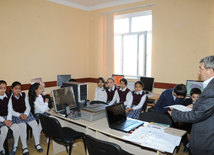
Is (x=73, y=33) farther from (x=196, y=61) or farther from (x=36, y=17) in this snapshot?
(x=196, y=61)

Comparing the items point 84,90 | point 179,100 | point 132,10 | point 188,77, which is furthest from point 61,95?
point 132,10

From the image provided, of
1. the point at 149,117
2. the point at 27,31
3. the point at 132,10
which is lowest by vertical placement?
the point at 149,117

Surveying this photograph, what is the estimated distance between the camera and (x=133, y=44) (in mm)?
5211

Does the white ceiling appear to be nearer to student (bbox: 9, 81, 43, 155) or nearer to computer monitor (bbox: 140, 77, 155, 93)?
computer monitor (bbox: 140, 77, 155, 93)

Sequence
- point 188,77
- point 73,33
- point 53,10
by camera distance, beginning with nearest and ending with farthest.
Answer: point 188,77, point 53,10, point 73,33

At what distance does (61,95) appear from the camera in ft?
8.45

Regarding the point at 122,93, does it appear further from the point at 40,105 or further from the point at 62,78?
the point at 62,78

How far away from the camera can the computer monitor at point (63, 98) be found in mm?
2525

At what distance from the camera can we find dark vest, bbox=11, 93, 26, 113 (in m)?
3.09

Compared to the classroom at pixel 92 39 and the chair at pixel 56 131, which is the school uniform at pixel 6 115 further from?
the chair at pixel 56 131

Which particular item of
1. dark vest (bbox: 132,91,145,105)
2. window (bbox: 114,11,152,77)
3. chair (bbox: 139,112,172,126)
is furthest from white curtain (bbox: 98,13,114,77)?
chair (bbox: 139,112,172,126)

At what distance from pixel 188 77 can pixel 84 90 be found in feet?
8.42

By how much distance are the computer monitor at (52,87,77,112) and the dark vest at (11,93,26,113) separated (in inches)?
39.5

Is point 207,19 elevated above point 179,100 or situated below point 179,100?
above
